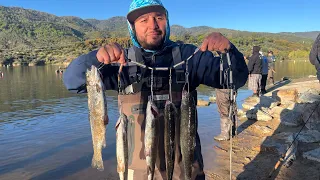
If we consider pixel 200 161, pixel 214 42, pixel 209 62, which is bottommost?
pixel 200 161

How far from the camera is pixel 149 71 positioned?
322cm

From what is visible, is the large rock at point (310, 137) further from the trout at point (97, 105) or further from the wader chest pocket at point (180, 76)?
the trout at point (97, 105)

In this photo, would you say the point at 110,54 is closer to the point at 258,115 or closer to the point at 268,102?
the point at 258,115

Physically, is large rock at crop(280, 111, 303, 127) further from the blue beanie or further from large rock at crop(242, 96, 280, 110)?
the blue beanie

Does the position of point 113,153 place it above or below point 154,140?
below

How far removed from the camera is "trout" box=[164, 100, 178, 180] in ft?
9.26

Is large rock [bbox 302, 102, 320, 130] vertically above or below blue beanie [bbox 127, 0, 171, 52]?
below

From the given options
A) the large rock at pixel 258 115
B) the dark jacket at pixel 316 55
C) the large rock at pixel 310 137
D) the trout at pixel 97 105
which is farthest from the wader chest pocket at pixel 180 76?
the large rock at pixel 258 115

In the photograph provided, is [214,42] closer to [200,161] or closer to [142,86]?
[142,86]

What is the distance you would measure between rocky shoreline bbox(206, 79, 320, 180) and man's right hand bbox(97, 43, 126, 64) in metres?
4.44

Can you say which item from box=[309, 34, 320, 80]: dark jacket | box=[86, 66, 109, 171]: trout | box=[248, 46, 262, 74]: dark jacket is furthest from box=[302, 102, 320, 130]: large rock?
box=[86, 66, 109, 171]: trout

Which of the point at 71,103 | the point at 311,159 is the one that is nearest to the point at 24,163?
the point at 311,159

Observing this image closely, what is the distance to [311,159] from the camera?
21.0 feet

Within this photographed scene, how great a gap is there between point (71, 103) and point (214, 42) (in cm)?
1584
